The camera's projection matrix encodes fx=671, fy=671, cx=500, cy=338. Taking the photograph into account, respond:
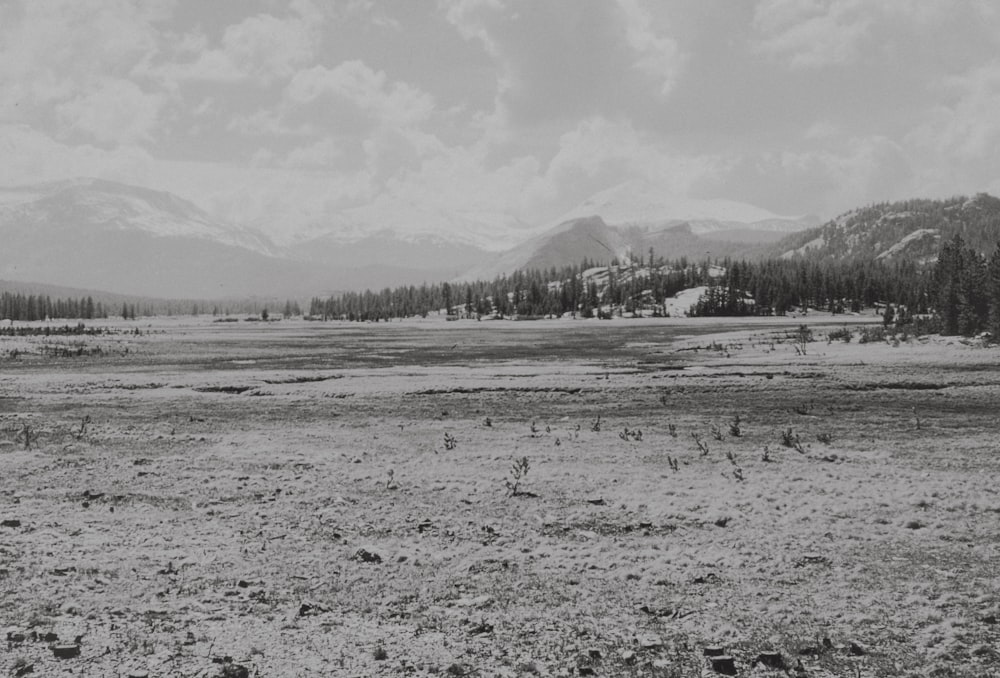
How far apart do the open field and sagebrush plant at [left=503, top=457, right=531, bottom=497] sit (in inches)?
5.7

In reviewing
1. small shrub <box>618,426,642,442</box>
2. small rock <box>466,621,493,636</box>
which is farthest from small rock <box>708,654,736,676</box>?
small shrub <box>618,426,642,442</box>

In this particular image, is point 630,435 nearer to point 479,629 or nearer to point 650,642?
point 650,642

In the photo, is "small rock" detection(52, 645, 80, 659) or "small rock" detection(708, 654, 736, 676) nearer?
"small rock" detection(708, 654, 736, 676)

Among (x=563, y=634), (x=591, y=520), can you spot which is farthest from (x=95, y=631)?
(x=591, y=520)

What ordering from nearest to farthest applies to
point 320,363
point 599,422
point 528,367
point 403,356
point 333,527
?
point 333,527
point 599,422
point 528,367
point 320,363
point 403,356

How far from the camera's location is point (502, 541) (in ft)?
46.6

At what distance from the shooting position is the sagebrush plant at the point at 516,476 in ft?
58.7

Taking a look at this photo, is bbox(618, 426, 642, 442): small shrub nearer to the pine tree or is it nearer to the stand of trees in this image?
the pine tree

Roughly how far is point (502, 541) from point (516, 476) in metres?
4.33

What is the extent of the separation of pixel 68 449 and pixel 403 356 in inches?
1859

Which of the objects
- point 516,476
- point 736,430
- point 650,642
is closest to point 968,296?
point 736,430

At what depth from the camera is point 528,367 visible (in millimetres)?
53969

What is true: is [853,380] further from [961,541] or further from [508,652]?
[508,652]

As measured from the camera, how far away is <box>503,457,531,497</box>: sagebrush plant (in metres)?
17.9
